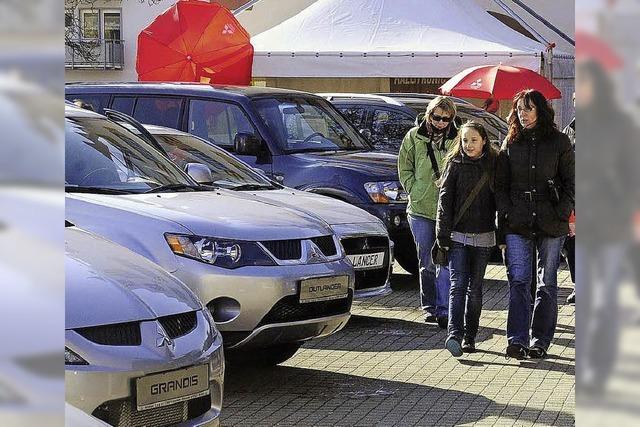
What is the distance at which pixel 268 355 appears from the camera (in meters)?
8.02

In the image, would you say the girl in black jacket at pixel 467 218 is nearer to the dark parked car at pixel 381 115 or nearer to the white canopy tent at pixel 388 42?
the dark parked car at pixel 381 115

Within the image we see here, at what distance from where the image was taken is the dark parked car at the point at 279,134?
1138 cm

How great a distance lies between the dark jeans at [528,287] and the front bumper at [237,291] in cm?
183

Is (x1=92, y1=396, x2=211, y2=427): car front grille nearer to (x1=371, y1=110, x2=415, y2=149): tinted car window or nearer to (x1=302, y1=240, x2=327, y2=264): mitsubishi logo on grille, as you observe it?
(x1=302, y1=240, x2=327, y2=264): mitsubishi logo on grille

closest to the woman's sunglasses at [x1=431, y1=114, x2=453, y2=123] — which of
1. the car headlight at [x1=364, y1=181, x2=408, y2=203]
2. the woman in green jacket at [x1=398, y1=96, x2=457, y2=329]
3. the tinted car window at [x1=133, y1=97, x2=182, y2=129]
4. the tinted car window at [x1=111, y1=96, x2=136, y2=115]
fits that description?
the woman in green jacket at [x1=398, y1=96, x2=457, y2=329]

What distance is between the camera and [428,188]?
31.0ft

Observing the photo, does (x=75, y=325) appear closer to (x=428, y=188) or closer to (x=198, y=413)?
(x=198, y=413)

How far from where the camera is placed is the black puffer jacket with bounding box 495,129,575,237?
816 cm

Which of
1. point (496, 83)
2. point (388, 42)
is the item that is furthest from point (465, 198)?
point (388, 42)

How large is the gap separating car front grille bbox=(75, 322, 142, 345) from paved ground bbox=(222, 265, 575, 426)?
1.64 metres

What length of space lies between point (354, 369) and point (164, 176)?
1.66 metres
